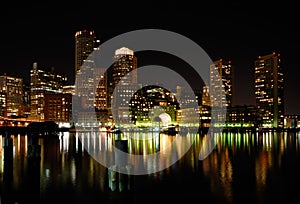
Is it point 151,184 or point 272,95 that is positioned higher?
point 272,95

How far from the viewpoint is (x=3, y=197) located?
17.1 metres

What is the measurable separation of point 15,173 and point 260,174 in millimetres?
16642

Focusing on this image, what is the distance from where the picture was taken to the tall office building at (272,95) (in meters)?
186

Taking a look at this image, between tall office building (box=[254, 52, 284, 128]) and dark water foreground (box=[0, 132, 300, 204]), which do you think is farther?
tall office building (box=[254, 52, 284, 128])

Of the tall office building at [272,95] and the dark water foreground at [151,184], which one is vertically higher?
the tall office building at [272,95]

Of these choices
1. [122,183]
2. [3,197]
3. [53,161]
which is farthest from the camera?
[53,161]

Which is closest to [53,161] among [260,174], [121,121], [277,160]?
[260,174]

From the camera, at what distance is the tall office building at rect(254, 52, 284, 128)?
611 ft

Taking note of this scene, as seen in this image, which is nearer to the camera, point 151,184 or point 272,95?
point 151,184

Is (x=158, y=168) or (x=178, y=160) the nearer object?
(x=158, y=168)

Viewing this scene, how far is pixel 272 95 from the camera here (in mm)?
191500

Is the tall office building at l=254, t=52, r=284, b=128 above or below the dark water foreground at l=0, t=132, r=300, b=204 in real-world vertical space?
above

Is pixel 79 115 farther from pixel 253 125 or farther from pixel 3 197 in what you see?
pixel 3 197

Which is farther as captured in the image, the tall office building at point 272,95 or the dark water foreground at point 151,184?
the tall office building at point 272,95
